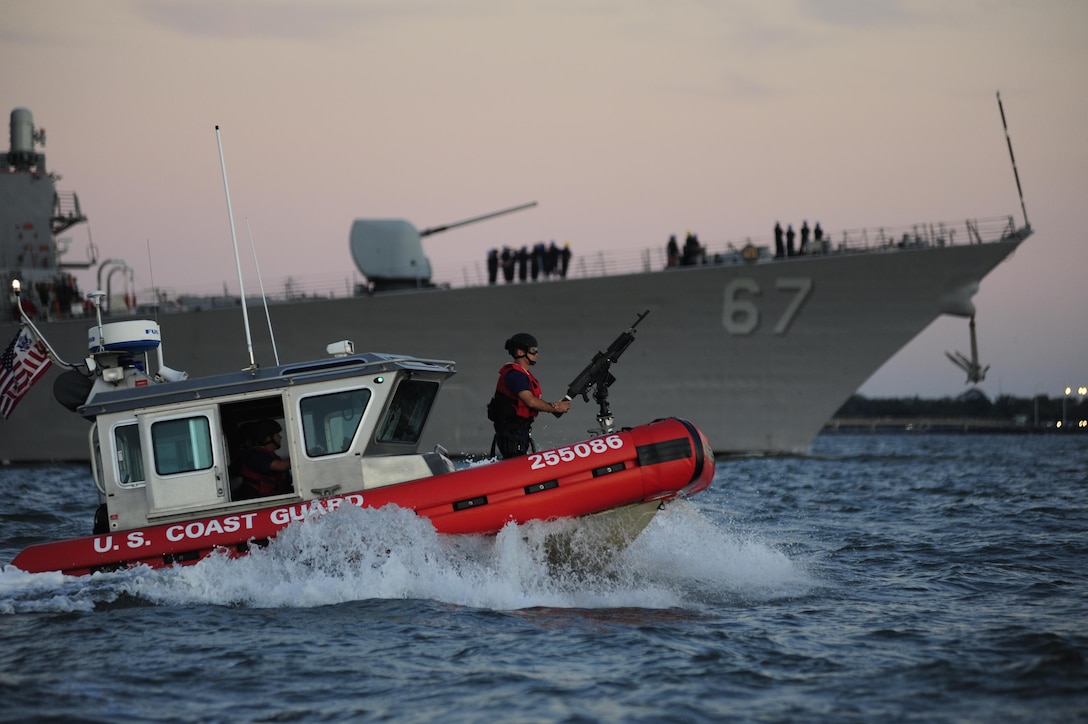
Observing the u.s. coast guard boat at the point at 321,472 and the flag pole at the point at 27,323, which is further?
the flag pole at the point at 27,323

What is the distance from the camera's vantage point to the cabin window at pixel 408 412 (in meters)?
9.53

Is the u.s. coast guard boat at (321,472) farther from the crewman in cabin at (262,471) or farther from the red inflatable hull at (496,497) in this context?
the crewman in cabin at (262,471)

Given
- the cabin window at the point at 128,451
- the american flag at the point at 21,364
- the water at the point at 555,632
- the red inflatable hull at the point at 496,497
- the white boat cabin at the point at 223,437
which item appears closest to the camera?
the water at the point at 555,632

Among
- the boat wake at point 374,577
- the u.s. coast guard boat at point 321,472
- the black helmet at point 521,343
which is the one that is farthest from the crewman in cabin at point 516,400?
the boat wake at point 374,577

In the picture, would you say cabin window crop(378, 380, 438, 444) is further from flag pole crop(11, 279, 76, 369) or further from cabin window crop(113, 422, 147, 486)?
flag pole crop(11, 279, 76, 369)

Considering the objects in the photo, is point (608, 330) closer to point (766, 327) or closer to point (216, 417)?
point (766, 327)

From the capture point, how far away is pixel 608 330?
2952cm

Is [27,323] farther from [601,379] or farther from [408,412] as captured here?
[601,379]

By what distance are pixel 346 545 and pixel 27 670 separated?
8.37 ft

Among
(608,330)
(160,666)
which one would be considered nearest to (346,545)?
(160,666)

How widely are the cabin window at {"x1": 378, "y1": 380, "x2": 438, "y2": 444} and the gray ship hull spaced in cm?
1765

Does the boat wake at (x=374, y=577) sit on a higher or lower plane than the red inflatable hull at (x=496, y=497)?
lower

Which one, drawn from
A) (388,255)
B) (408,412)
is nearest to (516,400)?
(408,412)

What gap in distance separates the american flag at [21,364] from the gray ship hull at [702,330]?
1775 cm
